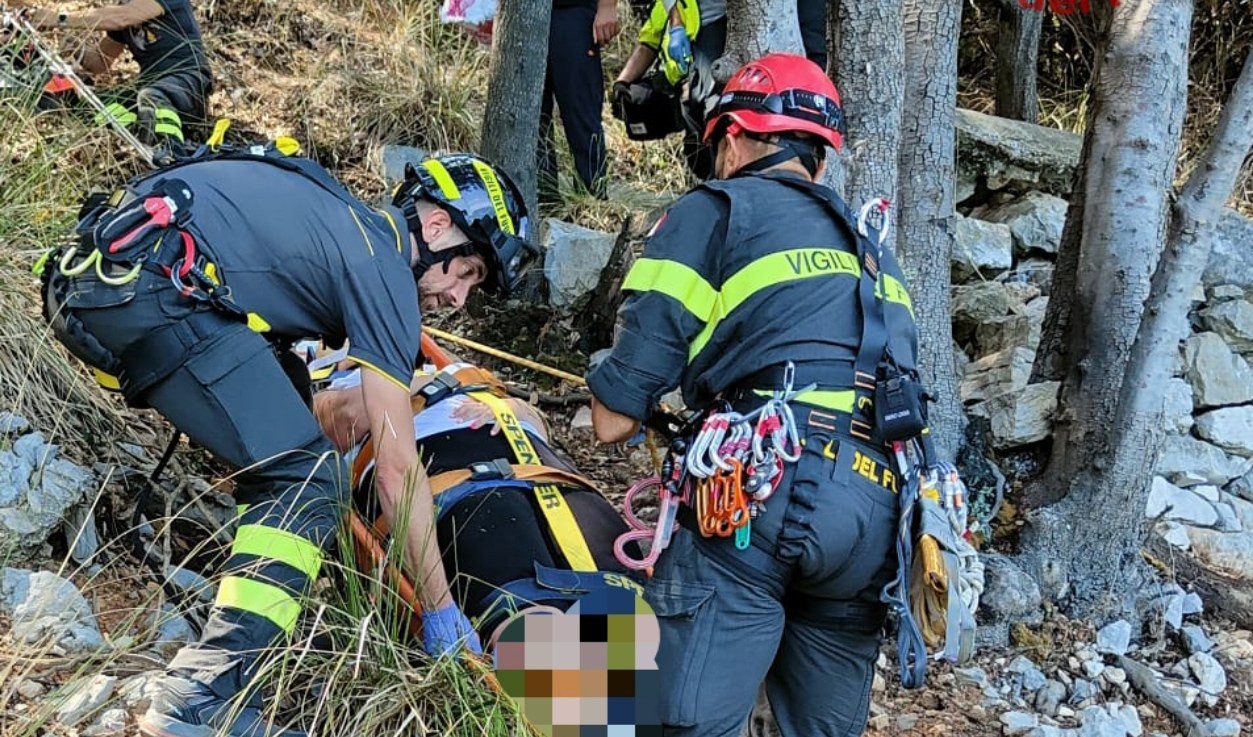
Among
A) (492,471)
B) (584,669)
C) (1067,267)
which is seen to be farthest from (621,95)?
(584,669)

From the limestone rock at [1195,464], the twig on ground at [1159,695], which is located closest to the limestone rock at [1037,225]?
the limestone rock at [1195,464]

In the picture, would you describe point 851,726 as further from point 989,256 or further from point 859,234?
point 989,256

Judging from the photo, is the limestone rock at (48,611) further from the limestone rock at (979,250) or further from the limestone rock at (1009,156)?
the limestone rock at (1009,156)

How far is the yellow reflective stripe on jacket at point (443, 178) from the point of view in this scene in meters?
3.32

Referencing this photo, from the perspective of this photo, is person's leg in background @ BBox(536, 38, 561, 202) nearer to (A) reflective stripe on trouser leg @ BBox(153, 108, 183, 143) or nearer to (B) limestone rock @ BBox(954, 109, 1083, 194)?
(A) reflective stripe on trouser leg @ BBox(153, 108, 183, 143)

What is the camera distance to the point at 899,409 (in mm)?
2756

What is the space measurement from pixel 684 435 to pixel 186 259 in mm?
1261

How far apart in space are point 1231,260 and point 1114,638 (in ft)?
9.46

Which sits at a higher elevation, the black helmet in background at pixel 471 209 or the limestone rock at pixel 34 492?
the black helmet in background at pixel 471 209

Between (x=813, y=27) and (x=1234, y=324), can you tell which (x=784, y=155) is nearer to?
(x=813, y=27)

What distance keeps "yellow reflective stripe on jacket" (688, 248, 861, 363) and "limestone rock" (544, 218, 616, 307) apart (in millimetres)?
3136

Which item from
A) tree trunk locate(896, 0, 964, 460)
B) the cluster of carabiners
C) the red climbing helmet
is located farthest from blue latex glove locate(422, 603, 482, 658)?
tree trunk locate(896, 0, 964, 460)

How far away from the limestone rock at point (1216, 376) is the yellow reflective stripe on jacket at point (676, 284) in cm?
367

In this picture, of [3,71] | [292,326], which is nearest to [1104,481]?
[292,326]
